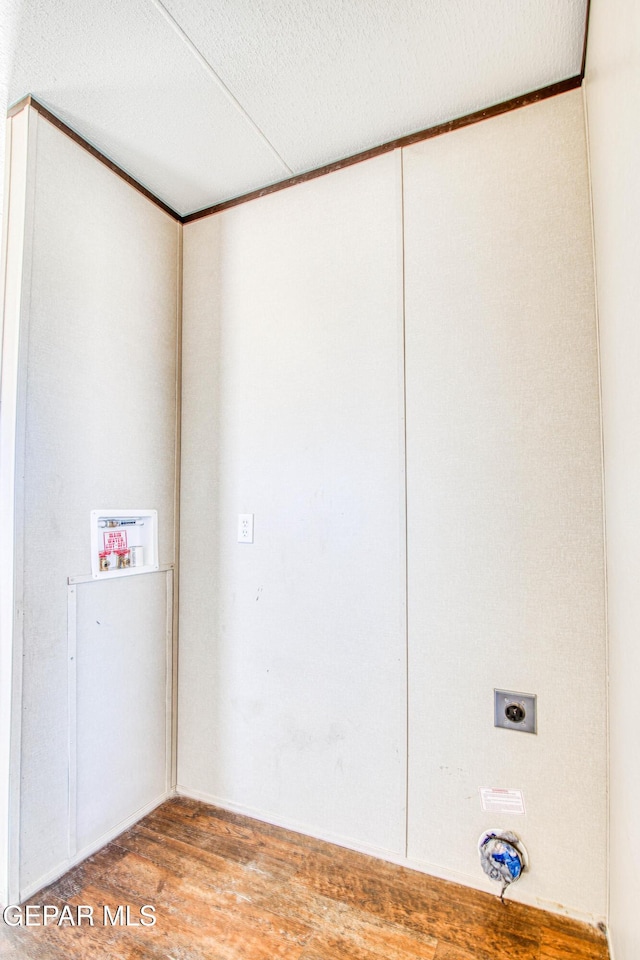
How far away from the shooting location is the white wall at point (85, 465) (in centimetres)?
151

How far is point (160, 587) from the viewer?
199cm

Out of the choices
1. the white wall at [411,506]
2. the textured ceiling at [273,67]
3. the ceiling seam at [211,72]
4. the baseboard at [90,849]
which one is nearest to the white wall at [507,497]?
the white wall at [411,506]

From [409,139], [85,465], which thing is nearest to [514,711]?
[85,465]

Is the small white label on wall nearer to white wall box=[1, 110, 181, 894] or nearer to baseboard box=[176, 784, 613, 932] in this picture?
baseboard box=[176, 784, 613, 932]

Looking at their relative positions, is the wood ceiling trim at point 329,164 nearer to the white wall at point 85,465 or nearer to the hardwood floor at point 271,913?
the white wall at point 85,465

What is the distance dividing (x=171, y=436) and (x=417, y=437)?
3.48ft

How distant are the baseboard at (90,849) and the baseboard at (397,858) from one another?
0.41 ft

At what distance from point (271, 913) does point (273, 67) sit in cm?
250

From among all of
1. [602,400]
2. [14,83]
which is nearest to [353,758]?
[602,400]

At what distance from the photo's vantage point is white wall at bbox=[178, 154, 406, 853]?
166 cm

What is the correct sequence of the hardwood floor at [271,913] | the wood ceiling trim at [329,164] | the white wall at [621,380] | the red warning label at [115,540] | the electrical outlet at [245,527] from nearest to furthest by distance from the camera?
1. the white wall at [621,380]
2. the hardwood floor at [271,913]
3. the wood ceiling trim at [329,164]
4. the red warning label at [115,540]
5. the electrical outlet at [245,527]

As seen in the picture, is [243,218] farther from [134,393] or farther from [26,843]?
[26,843]

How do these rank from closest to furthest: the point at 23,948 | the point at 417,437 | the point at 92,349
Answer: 1. the point at 23,948
2. the point at 417,437
3. the point at 92,349

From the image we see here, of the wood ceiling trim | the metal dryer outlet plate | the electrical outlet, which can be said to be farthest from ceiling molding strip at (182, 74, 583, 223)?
the metal dryer outlet plate
